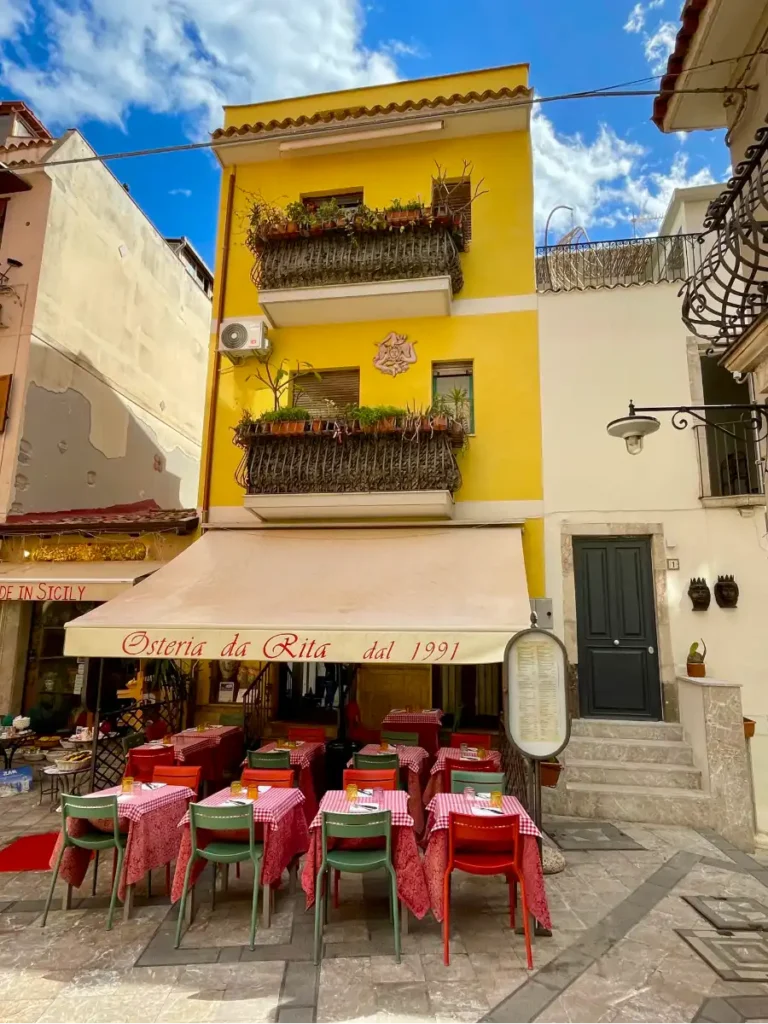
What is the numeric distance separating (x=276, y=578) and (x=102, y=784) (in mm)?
4449

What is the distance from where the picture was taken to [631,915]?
578 centimetres

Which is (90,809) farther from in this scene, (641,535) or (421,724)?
(641,535)

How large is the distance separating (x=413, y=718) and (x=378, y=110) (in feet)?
→ 35.9

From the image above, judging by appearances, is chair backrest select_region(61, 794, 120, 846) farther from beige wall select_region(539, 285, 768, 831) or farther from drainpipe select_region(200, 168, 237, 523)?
beige wall select_region(539, 285, 768, 831)

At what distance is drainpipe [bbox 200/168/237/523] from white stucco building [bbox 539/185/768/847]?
20.0 feet

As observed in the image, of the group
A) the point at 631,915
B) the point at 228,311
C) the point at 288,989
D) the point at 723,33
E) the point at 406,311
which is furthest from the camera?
the point at 228,311

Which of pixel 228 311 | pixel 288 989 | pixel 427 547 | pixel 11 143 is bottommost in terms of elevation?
pixel 288 989

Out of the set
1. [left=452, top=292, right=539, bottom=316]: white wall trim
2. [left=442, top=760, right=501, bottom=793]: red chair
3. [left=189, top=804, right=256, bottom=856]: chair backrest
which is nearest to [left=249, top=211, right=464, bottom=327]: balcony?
[left=452, top=292, right=539, bottom=316]: white wall trim

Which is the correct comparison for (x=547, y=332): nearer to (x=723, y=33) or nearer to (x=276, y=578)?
(x=723, y=33)

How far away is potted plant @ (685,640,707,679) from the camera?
30.2 ft

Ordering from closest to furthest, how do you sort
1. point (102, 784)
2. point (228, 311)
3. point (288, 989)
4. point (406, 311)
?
point (288, 989) → point (102, 784) → point (406, 311) → point (228, 311)

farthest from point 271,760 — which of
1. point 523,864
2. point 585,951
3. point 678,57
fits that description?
point 678,57

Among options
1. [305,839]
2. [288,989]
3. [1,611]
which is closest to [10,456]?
[1,611]

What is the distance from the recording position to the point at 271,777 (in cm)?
675
